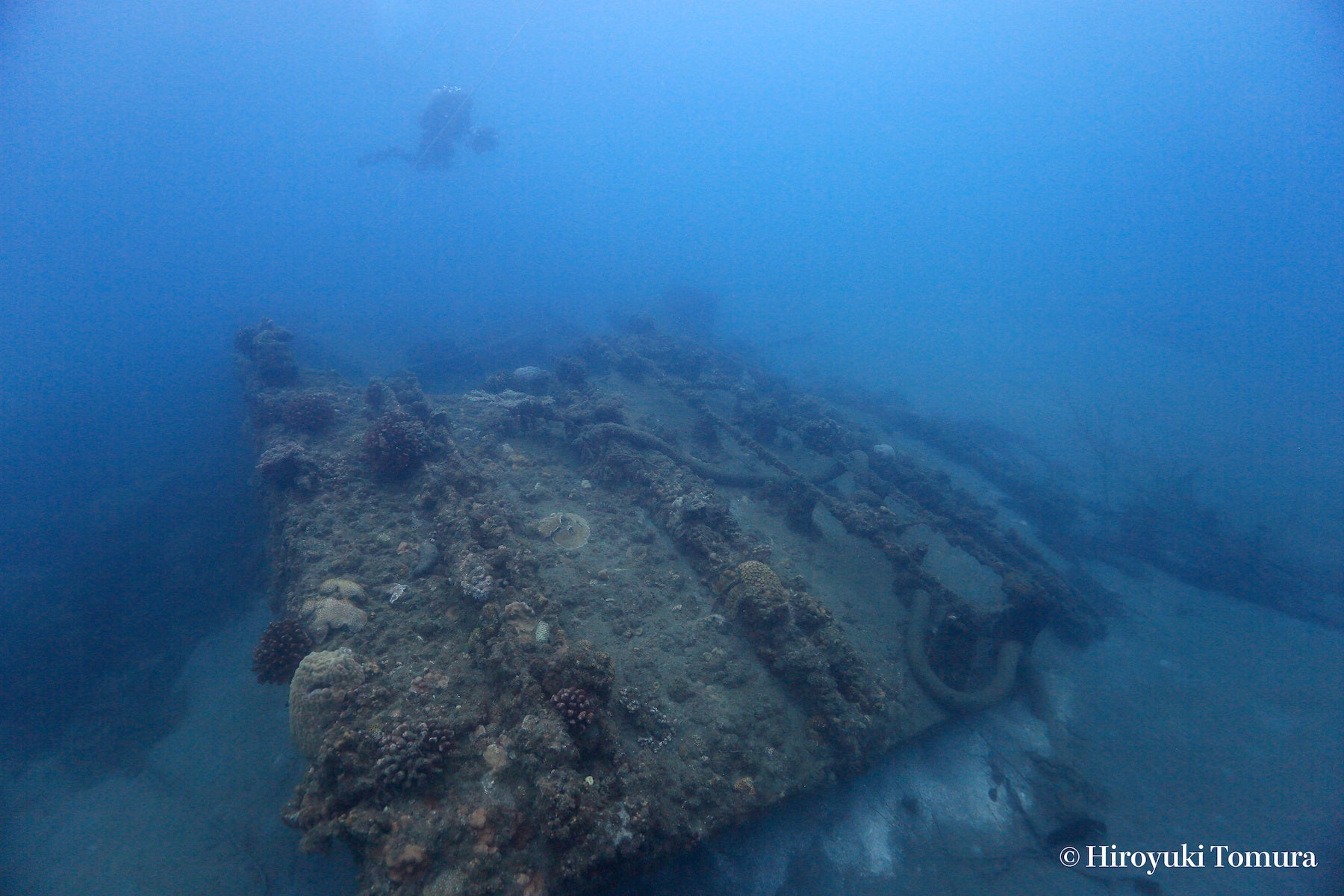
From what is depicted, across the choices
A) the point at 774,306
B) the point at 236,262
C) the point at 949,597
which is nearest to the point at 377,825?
the point at 949,597

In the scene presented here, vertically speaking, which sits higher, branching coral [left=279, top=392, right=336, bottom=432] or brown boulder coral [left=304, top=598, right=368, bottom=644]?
brown boulder coral [left=304, top=598, right=368, bottom=644]

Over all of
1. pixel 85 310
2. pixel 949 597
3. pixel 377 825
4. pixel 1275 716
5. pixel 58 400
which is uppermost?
pixel 377 825

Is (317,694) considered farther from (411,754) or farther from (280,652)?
(411,754)

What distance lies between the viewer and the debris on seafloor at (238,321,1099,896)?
574cm

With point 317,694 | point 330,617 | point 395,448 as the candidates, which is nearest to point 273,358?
point 395,448

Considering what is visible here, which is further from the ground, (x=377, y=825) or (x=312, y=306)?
(x=377, y=825)

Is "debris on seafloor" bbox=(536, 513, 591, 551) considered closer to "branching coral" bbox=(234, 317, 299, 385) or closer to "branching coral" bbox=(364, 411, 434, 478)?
"branching coral" bbox=(364, 411, 434, 478)

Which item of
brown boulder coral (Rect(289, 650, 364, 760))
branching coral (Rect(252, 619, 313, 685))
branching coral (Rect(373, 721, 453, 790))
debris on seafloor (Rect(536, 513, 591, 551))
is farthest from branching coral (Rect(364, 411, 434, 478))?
branching coral (Rect(373, 721, 453, 790))

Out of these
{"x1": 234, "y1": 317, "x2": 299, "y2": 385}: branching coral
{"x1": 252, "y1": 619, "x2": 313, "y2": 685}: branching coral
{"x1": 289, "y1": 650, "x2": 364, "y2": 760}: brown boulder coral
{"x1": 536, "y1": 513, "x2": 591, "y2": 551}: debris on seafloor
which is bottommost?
{"x1": 234, "y1": 317, "x2": 299, "y2": 385}: branching coral

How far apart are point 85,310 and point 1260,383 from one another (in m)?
160

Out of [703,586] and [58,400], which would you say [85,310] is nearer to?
[58,400]

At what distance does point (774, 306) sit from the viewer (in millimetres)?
66938

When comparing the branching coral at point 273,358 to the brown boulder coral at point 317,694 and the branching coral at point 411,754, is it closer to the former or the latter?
the brown boulder coral at point 317,694

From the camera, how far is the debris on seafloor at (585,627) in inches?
226
